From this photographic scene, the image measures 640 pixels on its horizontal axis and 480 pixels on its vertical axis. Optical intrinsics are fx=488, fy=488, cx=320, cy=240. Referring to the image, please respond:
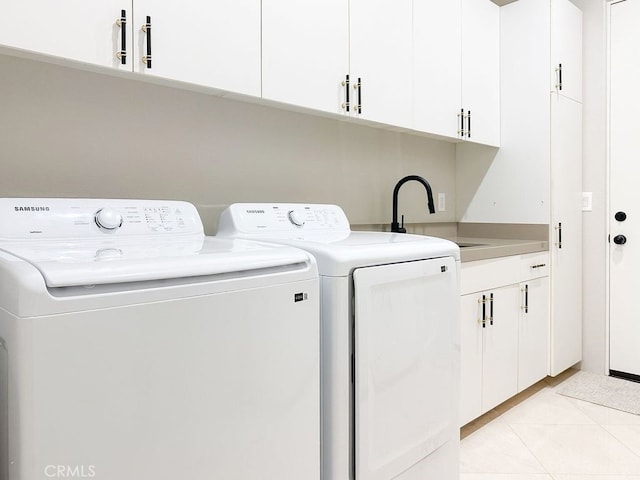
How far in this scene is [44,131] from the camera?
1.52 m

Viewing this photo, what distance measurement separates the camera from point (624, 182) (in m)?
2.95

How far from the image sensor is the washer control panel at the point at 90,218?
4.18 ft

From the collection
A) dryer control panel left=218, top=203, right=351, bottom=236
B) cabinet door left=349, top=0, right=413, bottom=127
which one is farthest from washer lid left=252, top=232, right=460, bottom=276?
cabinet door left=349, top=0, right=413, bottom=127

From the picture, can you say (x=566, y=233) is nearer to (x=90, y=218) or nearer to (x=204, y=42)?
(x=204, y=42)

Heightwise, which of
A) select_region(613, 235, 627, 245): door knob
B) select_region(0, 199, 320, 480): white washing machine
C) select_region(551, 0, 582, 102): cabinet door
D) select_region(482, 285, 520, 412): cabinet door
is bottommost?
select_region(482, 285, 520, 412): cabinet door

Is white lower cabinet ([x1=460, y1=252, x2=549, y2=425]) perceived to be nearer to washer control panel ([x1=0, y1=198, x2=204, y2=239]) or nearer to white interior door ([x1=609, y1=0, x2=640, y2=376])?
white interior door ([x1=609, y1=0, x2=640, y2=376])

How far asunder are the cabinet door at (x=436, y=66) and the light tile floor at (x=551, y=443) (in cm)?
148

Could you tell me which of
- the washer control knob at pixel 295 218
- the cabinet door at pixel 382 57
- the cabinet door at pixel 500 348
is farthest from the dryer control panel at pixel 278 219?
the cabinet door at pixel 500 348

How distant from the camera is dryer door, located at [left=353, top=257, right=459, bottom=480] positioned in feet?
4.36

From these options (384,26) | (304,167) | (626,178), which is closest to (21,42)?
(304,167)

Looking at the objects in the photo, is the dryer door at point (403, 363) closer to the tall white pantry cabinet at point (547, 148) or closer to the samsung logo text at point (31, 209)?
the samsung logo text at point (31, 209)

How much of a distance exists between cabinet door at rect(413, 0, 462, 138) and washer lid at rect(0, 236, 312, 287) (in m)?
1.41

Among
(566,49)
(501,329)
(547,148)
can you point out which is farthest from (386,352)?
(566,49)

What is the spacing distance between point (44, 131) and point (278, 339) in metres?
1.03
